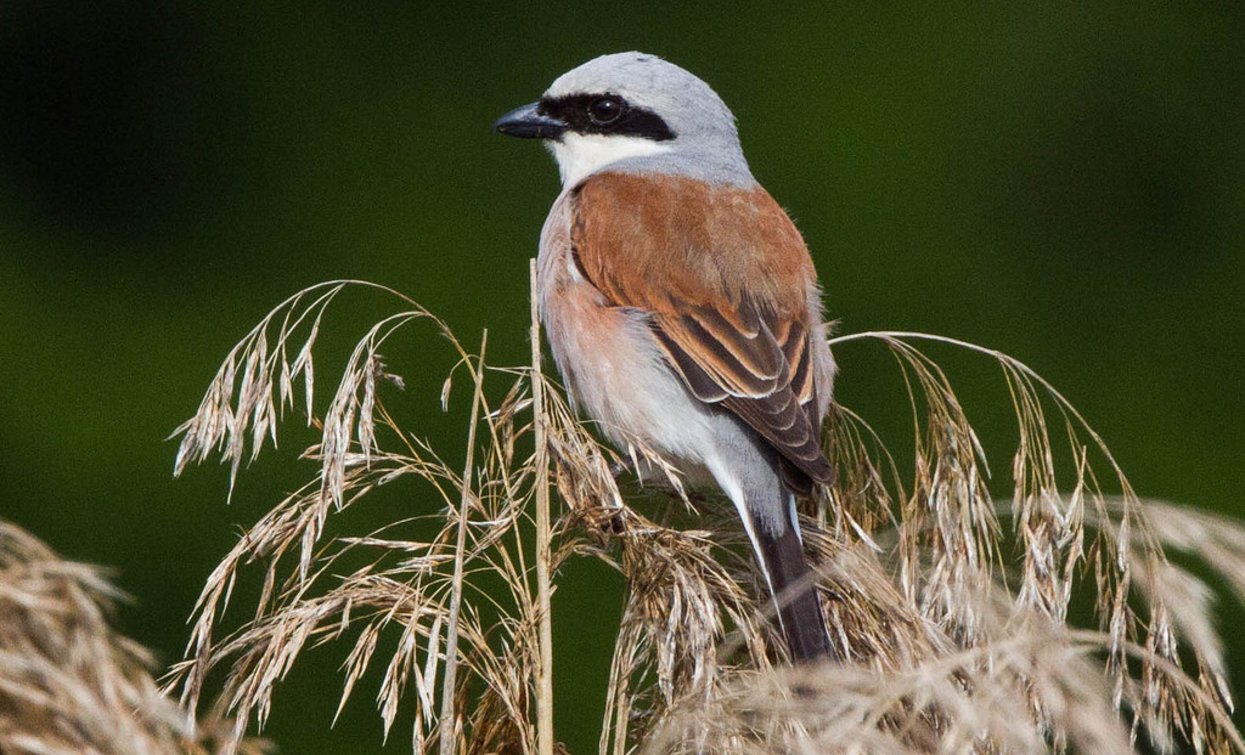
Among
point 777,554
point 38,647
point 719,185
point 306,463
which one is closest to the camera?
point 38,647

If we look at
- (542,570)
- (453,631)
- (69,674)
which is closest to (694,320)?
(542,570)

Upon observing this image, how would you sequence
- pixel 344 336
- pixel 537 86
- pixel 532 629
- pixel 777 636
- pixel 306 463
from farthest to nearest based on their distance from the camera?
1. pixel 537 86
2. pixel 344 336
3. pixel 306 463
4. pixel 777 636
5. pixel 532 629

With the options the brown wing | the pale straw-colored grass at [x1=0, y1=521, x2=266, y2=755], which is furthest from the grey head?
the pale straw-colored grass at [x1=0, y1=521, x2=266, y2=755]

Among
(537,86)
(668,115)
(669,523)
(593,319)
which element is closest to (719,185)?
(668,115)

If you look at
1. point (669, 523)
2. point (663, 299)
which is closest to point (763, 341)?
point (663, 299)

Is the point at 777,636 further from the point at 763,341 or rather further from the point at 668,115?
the point at 668,115

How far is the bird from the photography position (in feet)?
7.70

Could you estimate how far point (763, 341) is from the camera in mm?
2537

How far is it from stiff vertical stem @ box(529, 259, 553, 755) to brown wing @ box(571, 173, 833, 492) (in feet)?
2.18

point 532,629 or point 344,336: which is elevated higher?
point 532,629

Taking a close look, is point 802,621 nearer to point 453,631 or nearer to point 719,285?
point 453,631

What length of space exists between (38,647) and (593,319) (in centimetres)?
175

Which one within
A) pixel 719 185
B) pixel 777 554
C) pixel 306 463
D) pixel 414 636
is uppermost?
pixel 719 185

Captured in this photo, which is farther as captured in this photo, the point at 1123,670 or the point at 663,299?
the point at 663,299
